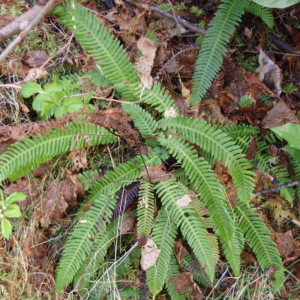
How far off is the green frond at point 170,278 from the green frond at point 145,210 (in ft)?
1.29

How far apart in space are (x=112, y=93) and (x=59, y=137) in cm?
67

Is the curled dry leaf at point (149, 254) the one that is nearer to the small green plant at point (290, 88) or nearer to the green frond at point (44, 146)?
the green frond at point (44, 146)

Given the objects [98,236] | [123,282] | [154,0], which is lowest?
[123,282]

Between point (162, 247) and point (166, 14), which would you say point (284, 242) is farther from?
point (166, 14)

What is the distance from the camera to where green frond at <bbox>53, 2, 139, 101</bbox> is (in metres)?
2.44

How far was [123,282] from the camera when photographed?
2662 mm

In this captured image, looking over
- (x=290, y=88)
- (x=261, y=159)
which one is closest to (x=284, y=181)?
(x=261, y=159)

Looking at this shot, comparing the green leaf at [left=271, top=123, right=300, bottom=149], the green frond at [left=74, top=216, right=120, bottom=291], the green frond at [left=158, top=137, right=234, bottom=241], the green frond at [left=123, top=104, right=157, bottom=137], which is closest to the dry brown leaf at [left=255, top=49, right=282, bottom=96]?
the green leaf at [left=271, top=123, right=300, bottom=149]

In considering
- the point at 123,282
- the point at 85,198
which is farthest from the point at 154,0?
the point at 123,282

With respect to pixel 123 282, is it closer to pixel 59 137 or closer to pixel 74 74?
pixel 59 137

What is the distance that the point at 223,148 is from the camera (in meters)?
2.37

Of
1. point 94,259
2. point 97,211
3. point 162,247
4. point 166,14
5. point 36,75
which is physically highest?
point 166,14

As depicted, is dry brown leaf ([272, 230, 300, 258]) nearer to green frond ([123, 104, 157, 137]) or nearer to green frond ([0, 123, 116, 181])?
green frond ([123, 104, 157, 137])

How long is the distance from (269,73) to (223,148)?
3.21ft
